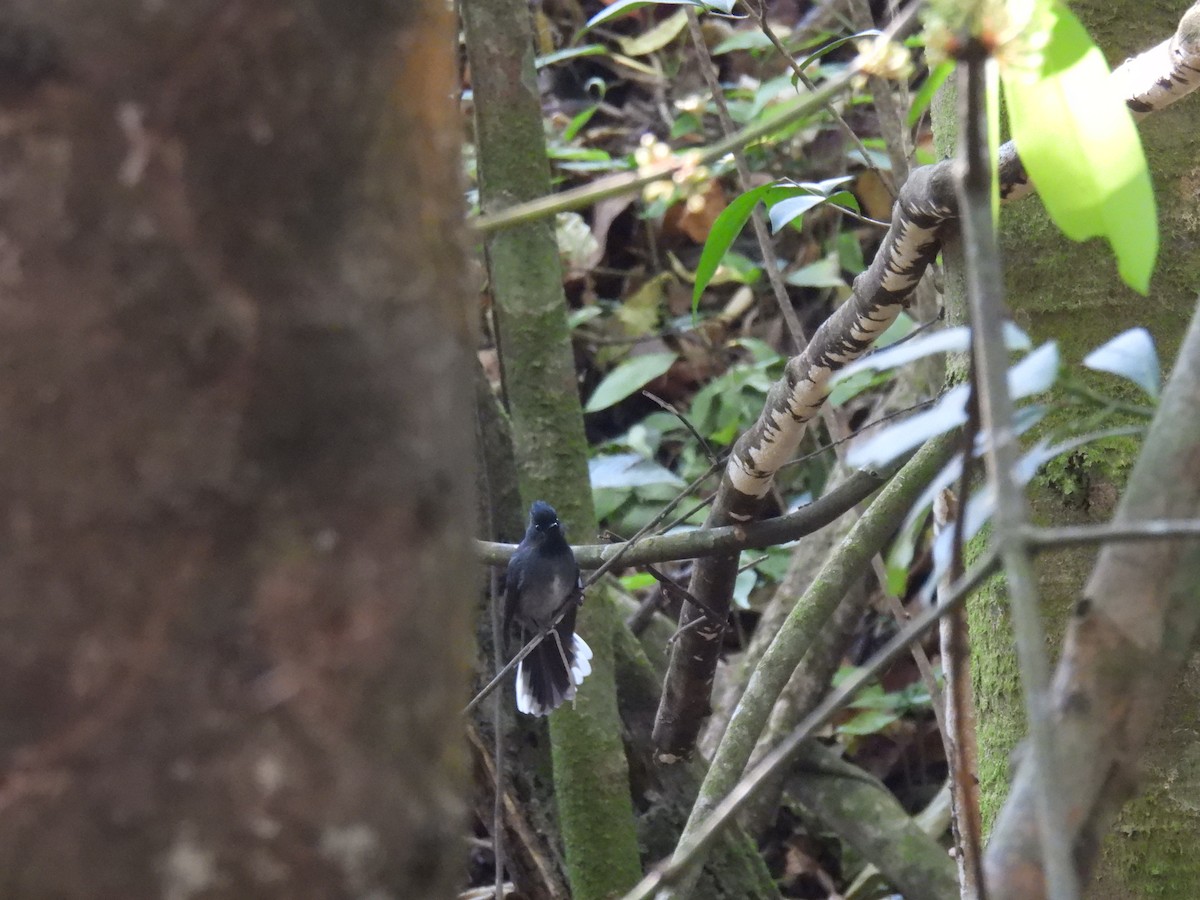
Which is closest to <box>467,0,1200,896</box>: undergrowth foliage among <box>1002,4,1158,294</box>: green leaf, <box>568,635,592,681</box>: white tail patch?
<box>1002,4,1158,294</box>: green leaf

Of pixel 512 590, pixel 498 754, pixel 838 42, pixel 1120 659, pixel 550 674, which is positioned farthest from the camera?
pixel 512 590

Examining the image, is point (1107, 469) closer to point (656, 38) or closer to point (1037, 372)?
point (1037, 372)

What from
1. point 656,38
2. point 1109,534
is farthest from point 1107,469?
point 656,38

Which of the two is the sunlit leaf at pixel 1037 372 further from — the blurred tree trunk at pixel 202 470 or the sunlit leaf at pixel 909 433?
the blurred tree trunk at pixel 202 470

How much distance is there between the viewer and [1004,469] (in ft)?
1.66

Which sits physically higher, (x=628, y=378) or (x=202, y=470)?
(x=202, y=470)

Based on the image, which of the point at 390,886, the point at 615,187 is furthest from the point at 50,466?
the point at 615,187

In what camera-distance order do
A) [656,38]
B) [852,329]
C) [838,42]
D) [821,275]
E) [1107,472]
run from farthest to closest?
[656,38], [821,275], [838,42], [852,329], [1107,472]

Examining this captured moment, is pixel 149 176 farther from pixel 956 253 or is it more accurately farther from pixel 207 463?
pixel 956 253

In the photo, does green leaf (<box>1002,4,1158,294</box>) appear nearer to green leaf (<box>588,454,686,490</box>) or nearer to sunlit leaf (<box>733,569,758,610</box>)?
sunlit leaf (<box>733,569,758,610</box>)

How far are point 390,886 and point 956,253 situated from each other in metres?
1.29

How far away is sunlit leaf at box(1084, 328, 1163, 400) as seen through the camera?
72 centimetres

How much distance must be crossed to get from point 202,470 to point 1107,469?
1.27 meters

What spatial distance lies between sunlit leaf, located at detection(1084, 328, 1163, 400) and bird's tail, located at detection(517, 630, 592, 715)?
1795 mm
